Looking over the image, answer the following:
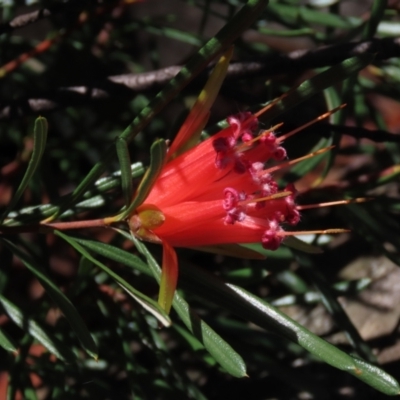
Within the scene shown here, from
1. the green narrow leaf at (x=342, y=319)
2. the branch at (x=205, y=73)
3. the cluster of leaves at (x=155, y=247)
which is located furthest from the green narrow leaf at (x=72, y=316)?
the green narrow leaf at (x=342, y=319)

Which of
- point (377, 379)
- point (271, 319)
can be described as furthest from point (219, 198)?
point (377, 379)

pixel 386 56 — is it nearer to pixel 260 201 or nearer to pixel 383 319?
pixel 260 201

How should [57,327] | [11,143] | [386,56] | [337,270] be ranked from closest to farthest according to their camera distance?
[386,56] → [57,327] → [337,270] → [11,143]

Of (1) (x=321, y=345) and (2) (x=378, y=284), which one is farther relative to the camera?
(2) (x=378, y=284)

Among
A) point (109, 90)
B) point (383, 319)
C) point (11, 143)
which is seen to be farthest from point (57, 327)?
point (11, 143)

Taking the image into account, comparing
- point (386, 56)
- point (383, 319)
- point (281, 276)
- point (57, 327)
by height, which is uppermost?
point (386, 56)
